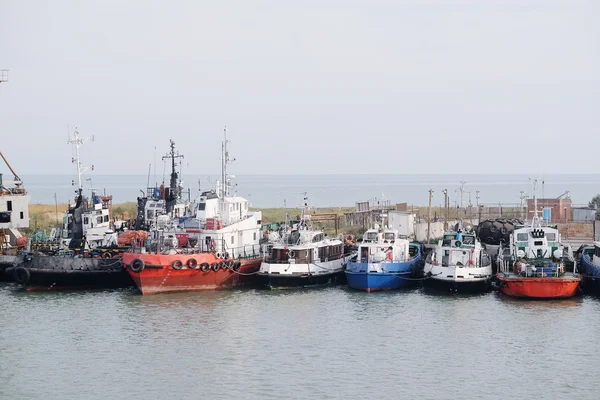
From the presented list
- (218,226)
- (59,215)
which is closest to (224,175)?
(218,226)

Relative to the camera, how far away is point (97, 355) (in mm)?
32188

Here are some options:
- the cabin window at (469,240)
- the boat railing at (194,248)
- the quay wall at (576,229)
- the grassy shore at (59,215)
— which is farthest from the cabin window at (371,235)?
the grassy shore at (59,215)

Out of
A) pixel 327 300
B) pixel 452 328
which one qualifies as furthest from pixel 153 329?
pixel 452 328

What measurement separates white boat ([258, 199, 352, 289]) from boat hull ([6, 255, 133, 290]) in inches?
316

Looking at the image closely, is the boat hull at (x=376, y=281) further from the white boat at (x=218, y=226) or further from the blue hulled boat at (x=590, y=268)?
the blue hulled boat at (x=590, y=268)

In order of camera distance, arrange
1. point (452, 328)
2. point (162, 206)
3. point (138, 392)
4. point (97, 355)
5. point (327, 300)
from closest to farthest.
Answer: point (138, 392) → point (97, 355) → point (452, 328) → point (327, 300) → point (162, 206)

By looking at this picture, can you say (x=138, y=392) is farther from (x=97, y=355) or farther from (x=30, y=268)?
(x=30, y=268)

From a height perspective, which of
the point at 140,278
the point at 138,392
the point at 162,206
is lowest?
the point at 138,392

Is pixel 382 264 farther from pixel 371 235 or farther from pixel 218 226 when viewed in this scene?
pixel 218 226

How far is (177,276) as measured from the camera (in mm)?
43125

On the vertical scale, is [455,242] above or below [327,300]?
above

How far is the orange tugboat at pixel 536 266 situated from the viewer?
1567 inches

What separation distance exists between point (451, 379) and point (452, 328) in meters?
6.96

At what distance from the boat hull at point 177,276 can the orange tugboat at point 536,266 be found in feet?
46.2
